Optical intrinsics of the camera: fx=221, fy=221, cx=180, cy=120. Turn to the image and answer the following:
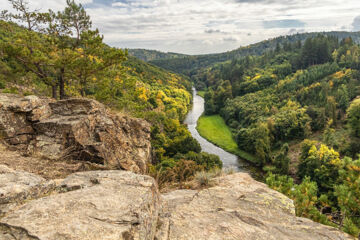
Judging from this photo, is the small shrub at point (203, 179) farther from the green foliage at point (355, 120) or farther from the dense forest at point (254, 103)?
the green foliage at point (355, 120)

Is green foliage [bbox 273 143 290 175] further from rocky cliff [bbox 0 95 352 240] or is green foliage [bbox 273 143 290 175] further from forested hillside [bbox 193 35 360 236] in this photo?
rocky cliff [bbox 0 95 352 240]

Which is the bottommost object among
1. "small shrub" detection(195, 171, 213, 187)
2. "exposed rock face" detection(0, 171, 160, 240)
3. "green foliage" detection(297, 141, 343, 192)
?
"green foliage" detection(297, 141, 343, 192)

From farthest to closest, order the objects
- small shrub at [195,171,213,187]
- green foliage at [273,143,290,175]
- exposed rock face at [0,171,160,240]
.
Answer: green foliage at [273,143,290,175]
small shrub at [195,171,213,187]
exposed rock face at [0,171,160,240]

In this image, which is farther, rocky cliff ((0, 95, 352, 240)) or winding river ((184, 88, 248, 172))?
winding river ((184, 88, 248, 172))

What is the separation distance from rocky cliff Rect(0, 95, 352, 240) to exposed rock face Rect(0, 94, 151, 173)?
0.15 ft

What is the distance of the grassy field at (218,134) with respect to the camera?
56.6 m

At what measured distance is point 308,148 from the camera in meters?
44.5

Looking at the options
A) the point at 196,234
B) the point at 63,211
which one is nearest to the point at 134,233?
the point at 63,211

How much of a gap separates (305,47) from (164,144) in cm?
Result: 10113

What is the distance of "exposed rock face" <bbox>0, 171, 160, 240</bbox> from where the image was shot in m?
4.00

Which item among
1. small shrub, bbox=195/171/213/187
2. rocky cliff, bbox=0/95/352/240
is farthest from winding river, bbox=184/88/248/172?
rocky cliff, bbox=0/95/352/240

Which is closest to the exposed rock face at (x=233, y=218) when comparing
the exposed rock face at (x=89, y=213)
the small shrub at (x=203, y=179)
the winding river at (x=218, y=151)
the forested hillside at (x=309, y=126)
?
the exposed rock face at (x=89, y=213)

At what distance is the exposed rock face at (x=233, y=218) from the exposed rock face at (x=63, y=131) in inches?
195

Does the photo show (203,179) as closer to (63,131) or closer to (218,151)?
(63,131)
